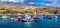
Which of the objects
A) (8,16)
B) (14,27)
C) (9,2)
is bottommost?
(14,27)

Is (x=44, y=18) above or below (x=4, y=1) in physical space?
below

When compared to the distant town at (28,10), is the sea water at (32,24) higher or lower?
lower

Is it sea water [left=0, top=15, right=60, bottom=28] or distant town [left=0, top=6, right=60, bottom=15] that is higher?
distant town [left=0, top=6, right=60, bottom=15]

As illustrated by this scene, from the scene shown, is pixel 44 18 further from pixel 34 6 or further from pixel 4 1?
pixel 4 1

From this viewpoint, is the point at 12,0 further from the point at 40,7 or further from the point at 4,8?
the point at 40,7

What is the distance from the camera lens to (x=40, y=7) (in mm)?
1626

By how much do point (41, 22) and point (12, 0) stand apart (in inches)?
15.9

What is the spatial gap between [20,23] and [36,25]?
177 mm

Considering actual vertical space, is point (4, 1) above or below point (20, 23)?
above

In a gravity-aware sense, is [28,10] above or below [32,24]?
above

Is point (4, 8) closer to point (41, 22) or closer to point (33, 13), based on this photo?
point (33, 13)

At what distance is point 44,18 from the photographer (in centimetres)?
161

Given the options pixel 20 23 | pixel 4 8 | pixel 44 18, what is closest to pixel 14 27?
pixel 20 23

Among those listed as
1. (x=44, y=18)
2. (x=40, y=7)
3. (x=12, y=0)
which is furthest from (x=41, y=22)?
(x=12, y=0)
